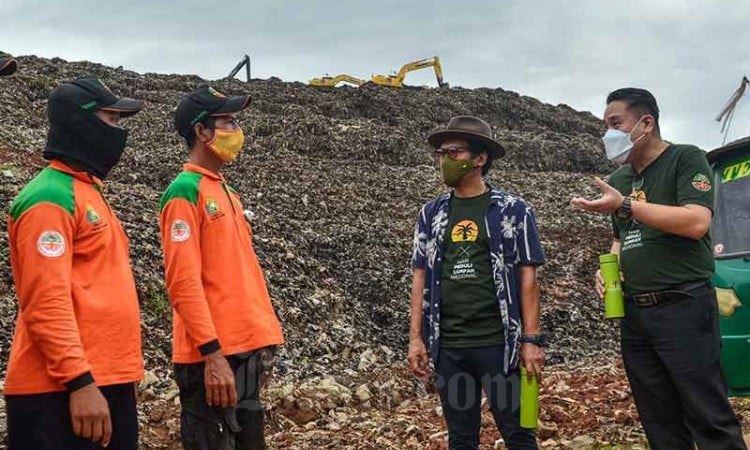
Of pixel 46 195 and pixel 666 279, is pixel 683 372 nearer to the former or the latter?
pixel 666 279

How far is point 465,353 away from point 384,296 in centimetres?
802

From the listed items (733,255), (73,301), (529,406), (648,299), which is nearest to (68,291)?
(73,301)

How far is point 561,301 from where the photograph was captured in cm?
1287

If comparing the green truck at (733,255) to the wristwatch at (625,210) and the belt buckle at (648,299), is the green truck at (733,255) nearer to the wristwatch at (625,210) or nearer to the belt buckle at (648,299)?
the belt buckle at (648,299)

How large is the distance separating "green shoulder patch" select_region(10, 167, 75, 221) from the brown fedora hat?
1945mm

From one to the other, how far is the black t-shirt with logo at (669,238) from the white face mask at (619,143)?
0.44 feet

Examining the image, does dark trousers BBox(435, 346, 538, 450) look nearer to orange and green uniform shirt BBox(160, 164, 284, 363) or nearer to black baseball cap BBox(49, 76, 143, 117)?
orange and green uniform shirt BBox(160, 164, 284, 363)

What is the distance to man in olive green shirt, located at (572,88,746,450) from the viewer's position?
3643 mm

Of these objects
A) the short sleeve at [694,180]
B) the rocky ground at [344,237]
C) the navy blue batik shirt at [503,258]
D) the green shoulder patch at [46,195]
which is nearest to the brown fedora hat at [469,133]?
the navy blue batik shirt at [503,258]

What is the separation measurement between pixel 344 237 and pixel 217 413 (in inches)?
411

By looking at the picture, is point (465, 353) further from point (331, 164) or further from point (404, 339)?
point (331, 164)

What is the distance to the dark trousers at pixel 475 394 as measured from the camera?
12.7 feet

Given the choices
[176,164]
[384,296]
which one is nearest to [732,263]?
[384,296]

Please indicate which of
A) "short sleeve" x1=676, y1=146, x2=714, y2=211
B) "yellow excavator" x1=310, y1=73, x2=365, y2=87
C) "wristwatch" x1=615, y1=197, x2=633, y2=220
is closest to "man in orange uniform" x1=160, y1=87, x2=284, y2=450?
"wristwatch" x1=615, y1=197, x2=633, y2=220
